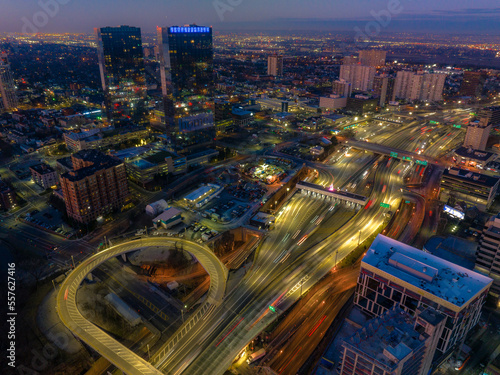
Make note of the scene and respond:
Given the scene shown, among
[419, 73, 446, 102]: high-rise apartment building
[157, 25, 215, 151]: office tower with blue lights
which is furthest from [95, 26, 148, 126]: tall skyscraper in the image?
[419, 73, 446, 102]: high-rise apartment building

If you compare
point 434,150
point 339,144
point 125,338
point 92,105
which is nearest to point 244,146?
point 339,144

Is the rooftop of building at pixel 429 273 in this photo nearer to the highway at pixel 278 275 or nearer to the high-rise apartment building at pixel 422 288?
the high-rise apartment building at pixel 422 288

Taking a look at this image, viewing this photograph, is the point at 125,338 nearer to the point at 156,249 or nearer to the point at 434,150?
the point at 156,249

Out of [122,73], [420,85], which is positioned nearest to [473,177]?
[420,85]

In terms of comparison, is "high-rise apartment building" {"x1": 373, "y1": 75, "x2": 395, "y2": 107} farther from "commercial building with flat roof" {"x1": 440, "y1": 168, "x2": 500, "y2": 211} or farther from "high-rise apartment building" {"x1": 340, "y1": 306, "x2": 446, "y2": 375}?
"high-rise apartment building" {"x1": 340, "y1": 306, "x2": 446, "y2": 375}

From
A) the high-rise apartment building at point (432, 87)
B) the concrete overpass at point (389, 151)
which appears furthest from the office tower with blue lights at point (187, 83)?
the high-rise apartment building at point (432, 87)

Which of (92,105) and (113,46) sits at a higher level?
(113,46)

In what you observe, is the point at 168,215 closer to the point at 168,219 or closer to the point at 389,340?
the point at 168,219
